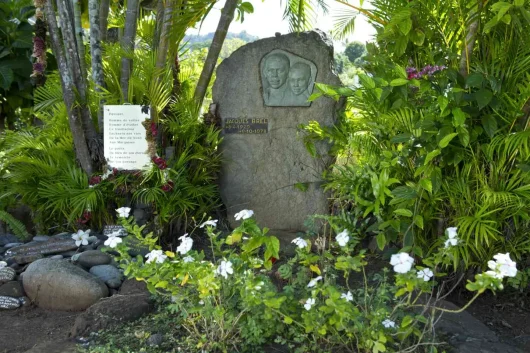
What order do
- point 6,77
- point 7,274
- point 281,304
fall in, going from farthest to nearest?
point 6,77
point 7,274
point 281,304

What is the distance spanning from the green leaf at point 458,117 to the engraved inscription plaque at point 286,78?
1.99 meters

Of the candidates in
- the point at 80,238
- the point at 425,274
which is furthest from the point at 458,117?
the point at 80,238

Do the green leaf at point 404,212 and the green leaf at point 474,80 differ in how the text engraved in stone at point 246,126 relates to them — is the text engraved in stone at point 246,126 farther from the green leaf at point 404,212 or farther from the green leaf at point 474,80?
the green leaf at point 474,80

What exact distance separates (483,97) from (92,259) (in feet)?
9.83

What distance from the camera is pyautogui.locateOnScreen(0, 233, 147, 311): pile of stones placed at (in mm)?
4309

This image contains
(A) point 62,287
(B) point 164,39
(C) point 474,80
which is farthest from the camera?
(B) point 164,39

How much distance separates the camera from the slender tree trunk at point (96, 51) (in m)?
5.73

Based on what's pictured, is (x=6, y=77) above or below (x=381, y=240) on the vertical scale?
above

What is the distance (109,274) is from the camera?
15.1 ft

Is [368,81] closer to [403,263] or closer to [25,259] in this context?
[403,263]

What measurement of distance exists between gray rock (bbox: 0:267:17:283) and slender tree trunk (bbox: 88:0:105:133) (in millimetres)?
1620

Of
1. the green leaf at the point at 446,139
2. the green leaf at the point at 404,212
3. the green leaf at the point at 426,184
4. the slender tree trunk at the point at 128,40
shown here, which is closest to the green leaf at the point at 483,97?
the green leaf at the point at 446,139

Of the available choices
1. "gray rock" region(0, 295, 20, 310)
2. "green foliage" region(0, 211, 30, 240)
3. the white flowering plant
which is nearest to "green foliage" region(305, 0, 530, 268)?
the white flowering plant

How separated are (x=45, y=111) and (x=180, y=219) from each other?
6.52 feet
